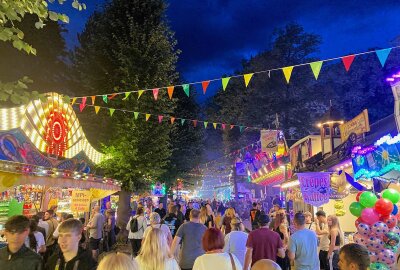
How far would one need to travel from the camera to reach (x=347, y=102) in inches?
1284

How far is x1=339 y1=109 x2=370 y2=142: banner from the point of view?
12.1m

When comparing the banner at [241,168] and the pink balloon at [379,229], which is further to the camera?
the banner at [241,168]

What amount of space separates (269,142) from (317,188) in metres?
10.1

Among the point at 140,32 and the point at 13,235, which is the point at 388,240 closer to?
the point at 13,235

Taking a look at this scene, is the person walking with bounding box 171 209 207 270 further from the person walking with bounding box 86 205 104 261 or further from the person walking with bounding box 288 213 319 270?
the person walking with bounding box 86 205 104 261

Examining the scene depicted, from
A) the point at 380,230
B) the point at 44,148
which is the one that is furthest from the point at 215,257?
the point at 44,148

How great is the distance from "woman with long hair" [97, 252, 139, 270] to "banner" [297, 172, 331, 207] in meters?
10.1

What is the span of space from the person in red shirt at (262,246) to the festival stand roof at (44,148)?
4930 mm

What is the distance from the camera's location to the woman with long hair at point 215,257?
4.05 meters

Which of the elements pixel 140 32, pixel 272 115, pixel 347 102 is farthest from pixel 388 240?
pixel 347 102

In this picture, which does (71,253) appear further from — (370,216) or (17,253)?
(370,216)

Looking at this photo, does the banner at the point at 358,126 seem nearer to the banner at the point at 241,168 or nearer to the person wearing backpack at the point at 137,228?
the person wearing backpack at the point at 137,228

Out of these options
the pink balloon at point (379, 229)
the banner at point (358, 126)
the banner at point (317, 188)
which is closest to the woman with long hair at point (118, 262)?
the pink balloon at point (379, 229)

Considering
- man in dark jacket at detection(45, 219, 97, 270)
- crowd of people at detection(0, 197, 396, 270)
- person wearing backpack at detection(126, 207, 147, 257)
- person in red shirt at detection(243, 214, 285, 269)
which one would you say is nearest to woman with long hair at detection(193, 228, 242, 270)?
crowd of people at detection(0, 197, 396, 270)
